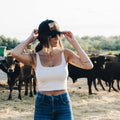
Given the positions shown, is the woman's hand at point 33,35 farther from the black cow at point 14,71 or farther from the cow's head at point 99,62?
the cow's head at point 99,62

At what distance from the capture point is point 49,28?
2770 mm

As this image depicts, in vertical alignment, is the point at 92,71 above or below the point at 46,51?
below

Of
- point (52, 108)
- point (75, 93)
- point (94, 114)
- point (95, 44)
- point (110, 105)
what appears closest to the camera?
point (52, 108)

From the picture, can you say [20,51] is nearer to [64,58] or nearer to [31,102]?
[64,58]

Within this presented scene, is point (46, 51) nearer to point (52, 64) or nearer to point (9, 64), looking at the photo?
point (52, 64)

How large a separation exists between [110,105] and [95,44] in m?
55.7

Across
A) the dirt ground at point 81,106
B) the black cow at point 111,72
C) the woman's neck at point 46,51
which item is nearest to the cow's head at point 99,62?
the black cow at point 111,72

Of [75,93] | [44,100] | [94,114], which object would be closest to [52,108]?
[44,100]

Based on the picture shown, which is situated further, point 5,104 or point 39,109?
point 5,104

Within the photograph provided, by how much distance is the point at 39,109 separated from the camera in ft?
8.57

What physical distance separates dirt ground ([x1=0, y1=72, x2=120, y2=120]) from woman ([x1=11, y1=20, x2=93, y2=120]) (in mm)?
3993

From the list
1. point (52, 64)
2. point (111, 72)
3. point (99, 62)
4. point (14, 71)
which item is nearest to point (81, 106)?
point (14, 71)

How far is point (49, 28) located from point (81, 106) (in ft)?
18.5

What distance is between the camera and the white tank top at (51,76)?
2.63 m
